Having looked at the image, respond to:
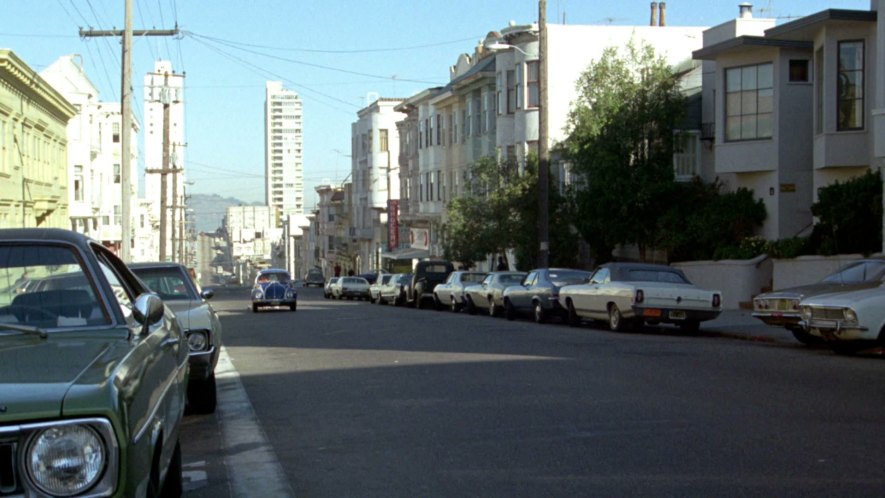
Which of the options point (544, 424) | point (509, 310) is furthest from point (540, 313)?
point (544, 424)

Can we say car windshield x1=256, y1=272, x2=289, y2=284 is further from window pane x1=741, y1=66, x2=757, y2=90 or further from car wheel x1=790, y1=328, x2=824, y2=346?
car wheel x1=790, y1=328, x2=824, y2=346

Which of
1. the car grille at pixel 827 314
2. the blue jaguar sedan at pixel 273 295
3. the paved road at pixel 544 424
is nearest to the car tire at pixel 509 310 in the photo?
the blue jaguar sedan at pixel 273 295

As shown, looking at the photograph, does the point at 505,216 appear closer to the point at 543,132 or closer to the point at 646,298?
the point at 543,132

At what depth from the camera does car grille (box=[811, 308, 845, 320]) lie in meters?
16.8

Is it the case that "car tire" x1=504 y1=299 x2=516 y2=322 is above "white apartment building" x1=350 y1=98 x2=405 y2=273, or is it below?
below

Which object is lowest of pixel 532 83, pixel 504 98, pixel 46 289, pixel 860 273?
pixel 860 273

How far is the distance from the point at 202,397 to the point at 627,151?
27.3 m

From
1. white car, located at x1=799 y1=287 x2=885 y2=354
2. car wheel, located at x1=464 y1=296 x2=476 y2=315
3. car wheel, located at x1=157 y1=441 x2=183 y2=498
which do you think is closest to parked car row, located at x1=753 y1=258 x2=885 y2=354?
white car, located at x1=799 y1=287 x2=885 y2=354

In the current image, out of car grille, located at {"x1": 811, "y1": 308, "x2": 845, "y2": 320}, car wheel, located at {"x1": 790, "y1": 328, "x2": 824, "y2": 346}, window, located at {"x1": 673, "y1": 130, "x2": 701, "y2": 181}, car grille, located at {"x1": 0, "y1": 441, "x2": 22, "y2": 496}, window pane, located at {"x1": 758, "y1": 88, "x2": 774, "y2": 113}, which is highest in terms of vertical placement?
window pane, located at {"x1": 758, "y1": 88, "x2": 774, "y2": 113}

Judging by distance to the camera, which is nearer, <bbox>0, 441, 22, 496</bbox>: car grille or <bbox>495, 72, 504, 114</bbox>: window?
<bbox>0, 441, 22, 496</bbox>: car grille

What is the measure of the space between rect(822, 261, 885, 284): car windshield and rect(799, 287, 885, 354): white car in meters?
1.04

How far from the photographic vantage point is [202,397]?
11.6 metres

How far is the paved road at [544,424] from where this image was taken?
25.5 ft

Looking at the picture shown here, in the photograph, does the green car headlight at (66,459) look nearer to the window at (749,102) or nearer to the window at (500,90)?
the window at (749,102)
